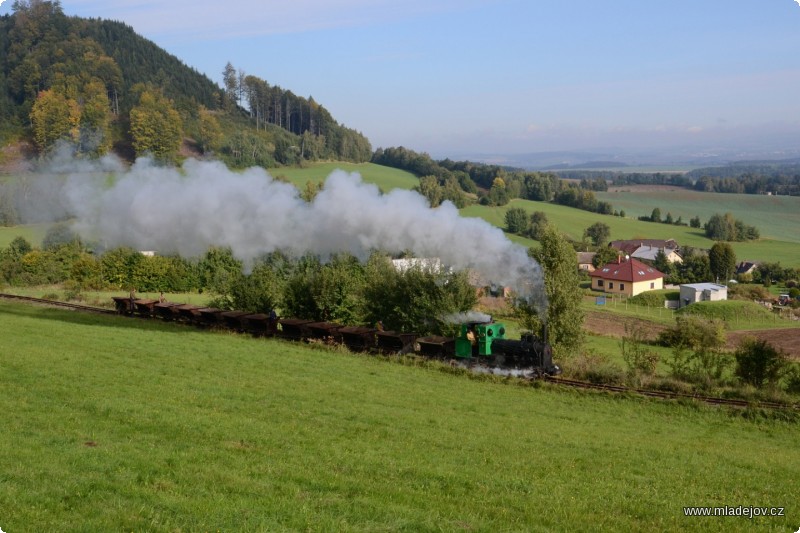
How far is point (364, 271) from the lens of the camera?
35.9 m

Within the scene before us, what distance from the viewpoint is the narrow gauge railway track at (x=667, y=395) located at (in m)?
22.1

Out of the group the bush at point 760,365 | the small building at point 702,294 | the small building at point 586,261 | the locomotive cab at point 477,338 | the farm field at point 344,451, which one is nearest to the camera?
the farm field at point 344,451

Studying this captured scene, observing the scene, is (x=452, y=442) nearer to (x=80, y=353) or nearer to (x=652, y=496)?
(x=652, y=496)

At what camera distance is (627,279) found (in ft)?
242

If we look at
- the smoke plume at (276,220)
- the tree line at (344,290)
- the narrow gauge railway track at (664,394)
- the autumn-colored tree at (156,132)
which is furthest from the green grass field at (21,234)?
the narrow gauge railway track at (664,394)

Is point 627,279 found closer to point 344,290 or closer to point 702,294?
point 702,294

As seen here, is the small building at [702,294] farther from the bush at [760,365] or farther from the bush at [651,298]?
the bush at [760,365]

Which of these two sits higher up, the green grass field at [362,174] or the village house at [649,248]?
the green grass field at [362,174]

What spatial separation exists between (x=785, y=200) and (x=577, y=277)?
159 meters

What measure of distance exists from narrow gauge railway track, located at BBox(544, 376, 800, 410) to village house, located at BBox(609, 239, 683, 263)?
243 feet

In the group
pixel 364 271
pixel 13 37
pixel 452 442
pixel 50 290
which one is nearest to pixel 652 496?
pixel 452 442

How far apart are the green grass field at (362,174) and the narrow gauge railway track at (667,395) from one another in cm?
7528

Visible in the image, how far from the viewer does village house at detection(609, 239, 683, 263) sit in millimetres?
95500

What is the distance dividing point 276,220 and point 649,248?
3074 inches
